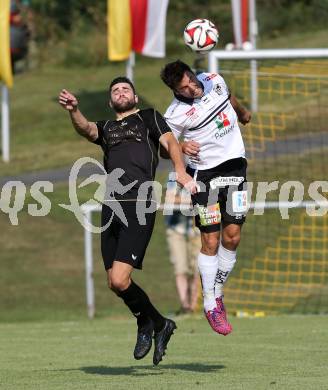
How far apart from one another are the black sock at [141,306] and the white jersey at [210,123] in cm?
127

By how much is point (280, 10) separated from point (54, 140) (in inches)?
439

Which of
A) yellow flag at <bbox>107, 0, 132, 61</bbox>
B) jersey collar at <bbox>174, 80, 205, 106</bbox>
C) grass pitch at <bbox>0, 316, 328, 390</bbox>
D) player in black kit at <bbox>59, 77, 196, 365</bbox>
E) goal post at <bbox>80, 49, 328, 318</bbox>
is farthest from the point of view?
yellow flag at <bbox>107, 0, 132, 61</bbox>

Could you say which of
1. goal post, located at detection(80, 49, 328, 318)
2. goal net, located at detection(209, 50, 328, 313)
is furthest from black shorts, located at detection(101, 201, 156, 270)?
goal net, located at detection(209, 50, 328, 313)

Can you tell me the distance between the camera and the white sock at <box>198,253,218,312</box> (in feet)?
35.0

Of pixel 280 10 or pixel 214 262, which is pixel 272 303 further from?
pixel 280 10

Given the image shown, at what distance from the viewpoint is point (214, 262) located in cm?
1073

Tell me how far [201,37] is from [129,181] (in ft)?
5.46

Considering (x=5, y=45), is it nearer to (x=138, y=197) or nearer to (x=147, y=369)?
(x=147, y=369)

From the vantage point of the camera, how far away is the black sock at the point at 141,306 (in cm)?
1001

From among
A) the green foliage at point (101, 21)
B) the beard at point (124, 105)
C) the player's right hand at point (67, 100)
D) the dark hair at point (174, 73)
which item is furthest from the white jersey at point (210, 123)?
the green foliage at point (101, 21)

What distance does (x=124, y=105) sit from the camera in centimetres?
Result: 1002

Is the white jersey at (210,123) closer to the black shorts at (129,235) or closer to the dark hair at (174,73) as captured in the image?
the dark hair at (174,73)

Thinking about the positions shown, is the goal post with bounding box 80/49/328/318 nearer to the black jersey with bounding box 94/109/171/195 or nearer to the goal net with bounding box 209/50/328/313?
the goal net with bounding box 209/50/328/313

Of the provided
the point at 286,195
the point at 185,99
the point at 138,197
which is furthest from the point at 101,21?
the point at 138,197
